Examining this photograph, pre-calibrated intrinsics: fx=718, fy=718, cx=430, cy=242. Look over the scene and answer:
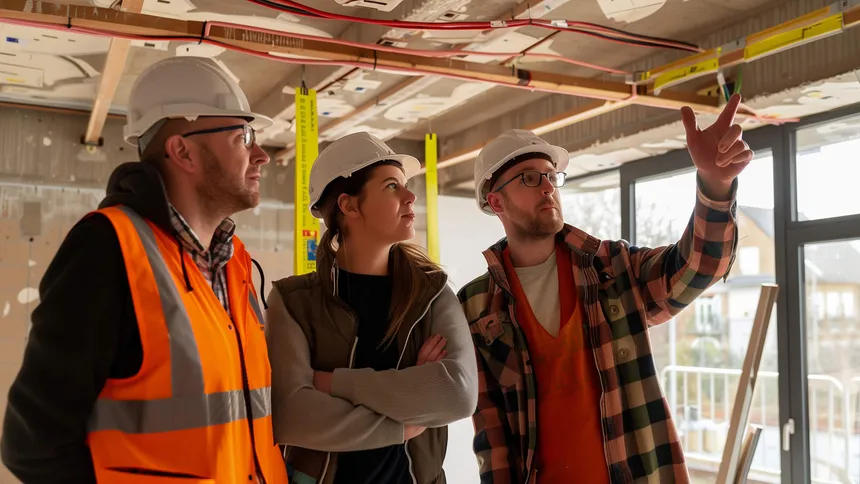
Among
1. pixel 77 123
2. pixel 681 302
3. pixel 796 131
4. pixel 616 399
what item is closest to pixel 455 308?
pixel 616 399

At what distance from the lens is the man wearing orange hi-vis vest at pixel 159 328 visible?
3.97 feet

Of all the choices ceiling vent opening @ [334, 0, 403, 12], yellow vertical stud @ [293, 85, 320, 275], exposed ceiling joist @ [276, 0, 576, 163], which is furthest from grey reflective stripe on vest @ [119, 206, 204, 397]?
exposed ceiling joist @ [276, 0, 576, 163]

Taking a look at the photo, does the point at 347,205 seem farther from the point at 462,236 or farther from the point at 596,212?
the point at 596,212

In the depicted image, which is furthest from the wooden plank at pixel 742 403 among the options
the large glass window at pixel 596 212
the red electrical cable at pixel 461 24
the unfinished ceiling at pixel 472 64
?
the large glass window at pixel 596 212

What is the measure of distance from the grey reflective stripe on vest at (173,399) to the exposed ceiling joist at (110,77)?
143cm

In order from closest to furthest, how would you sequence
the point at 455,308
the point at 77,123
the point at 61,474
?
the point at 61,474, the point at 455,308, the point at 77,123

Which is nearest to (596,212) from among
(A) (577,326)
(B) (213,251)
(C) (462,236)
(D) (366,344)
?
(C) (462,236)

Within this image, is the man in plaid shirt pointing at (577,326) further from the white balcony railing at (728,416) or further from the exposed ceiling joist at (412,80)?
the white balcony railing at (728,416)

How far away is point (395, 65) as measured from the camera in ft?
9.87

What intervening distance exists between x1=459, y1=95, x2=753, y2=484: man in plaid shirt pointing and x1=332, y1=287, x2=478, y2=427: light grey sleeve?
0.32 meters

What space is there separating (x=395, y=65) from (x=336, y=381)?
168 centimetres

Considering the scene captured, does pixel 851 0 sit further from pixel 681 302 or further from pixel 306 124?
pixel 306 124

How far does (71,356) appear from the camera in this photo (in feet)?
3.90

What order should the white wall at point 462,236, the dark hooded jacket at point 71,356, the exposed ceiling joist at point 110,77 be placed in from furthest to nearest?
1. the white wall at point 462,236
2. the exposed ceiling joist at point 110,77
3. the dark hooded jacket at point 71,356
